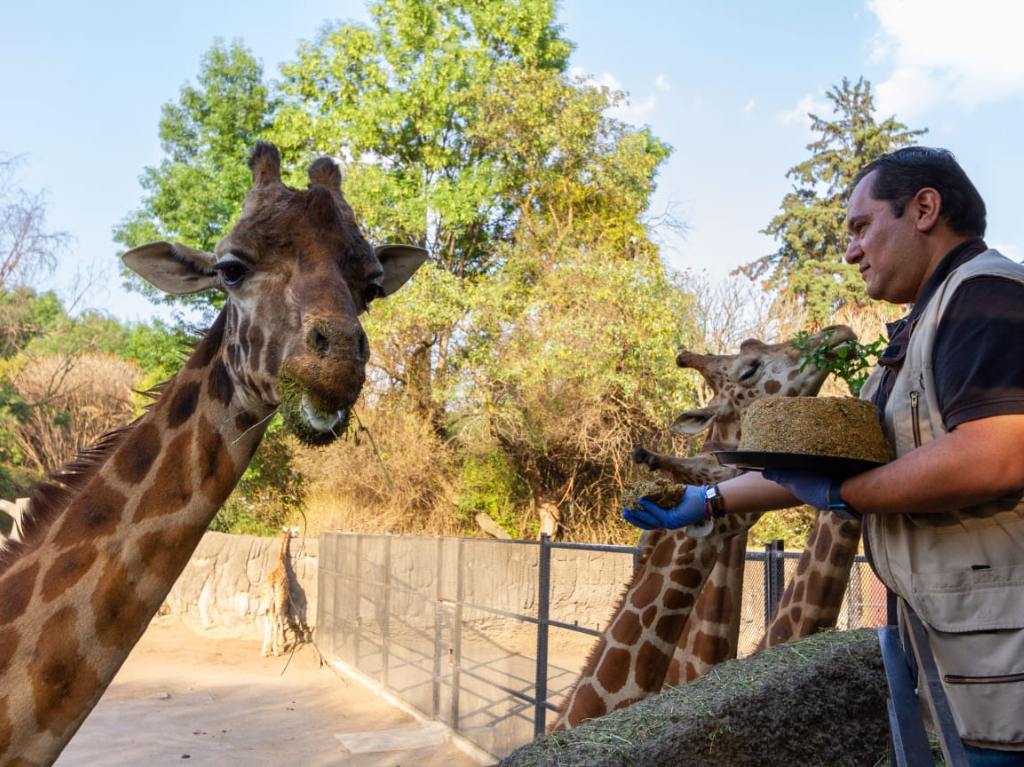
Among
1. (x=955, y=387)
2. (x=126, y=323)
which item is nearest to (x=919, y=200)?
(x=955, y=387)

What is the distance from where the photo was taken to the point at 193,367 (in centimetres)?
319

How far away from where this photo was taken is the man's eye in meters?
3.02

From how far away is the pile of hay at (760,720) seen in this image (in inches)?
73.9

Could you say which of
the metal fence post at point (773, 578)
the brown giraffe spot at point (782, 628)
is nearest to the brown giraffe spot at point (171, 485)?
the brown giraffe spot at point (782, 628)

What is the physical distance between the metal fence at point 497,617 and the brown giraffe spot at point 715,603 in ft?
1.94

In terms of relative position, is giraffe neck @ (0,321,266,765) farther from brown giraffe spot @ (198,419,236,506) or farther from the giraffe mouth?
the giraffe mouth

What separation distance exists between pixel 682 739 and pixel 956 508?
758 mm

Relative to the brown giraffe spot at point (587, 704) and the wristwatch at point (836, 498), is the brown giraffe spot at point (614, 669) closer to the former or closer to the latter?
the brown giraffe spot at point (587, 704)

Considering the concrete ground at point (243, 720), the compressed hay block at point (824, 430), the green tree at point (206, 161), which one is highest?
the green tree at point (206, 161)

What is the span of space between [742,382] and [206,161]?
66.3 ft

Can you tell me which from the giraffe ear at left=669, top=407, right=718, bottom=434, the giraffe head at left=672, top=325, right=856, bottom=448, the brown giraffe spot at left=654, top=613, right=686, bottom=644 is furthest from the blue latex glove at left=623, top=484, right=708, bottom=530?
the giraffe ear at left=669, top=407, right=718, bottom=434

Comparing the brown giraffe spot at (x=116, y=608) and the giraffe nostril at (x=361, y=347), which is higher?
the giraffe nostril at (x=361, y=347)

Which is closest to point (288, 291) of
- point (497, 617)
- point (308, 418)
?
point (308, 418)

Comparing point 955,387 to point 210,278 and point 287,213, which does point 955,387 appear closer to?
point 287,213
